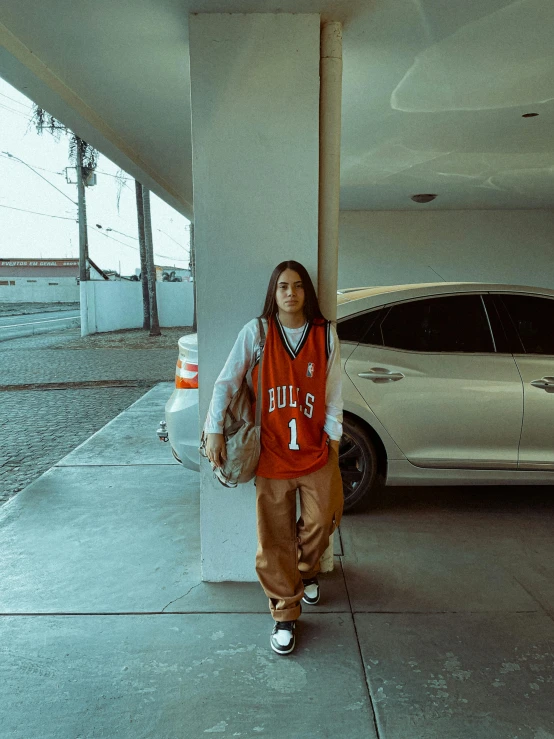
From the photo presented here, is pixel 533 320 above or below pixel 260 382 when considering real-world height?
above

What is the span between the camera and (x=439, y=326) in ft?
14.7

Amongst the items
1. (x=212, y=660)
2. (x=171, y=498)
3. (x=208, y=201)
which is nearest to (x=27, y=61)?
(x=208, y=201)

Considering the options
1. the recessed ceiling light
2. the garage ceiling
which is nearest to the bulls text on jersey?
the garage ceiling

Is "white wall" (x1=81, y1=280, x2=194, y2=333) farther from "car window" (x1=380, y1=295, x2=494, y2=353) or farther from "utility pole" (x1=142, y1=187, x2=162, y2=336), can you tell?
"car window" (x1=380, y1=295, x2=494, y2=353)

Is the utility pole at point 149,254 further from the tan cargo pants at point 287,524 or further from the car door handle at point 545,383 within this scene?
the tan cargo pants at point 287,524

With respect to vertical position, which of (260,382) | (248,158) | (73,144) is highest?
(73,144)

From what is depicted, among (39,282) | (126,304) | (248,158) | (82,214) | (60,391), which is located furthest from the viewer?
(39,282)

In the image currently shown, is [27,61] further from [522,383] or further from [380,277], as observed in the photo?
[380,277]

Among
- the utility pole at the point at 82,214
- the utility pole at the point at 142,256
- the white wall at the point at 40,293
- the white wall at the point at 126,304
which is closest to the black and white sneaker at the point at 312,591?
the utility pole at the point at 142,256

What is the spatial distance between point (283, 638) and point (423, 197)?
24.5ft

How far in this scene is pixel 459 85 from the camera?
434cm

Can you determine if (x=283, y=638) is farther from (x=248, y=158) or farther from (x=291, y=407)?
(x=248, y=158)

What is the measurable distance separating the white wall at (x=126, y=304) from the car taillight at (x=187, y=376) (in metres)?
18.7

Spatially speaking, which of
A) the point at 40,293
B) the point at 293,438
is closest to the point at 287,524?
the point at 293,438
